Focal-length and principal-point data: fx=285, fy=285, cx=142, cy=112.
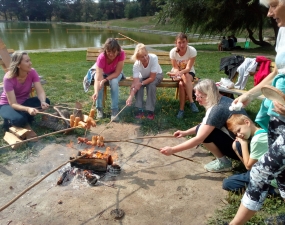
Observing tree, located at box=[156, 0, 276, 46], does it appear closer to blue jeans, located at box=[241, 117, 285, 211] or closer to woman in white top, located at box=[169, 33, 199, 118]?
woman in white top, located at box=[169, 33, 199, 118]

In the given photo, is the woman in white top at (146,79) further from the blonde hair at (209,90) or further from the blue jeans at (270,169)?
the blue jeans at (270,169)

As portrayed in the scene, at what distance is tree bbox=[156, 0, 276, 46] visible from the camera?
15695mm

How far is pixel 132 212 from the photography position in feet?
8.78

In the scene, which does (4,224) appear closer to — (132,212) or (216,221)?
(132,212)

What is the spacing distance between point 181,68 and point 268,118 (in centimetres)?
309

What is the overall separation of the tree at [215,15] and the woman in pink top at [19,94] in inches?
528

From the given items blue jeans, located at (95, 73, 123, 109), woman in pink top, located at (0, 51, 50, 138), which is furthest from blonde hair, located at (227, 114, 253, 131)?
woman in pink top, located at (0, 51, 50, 138)

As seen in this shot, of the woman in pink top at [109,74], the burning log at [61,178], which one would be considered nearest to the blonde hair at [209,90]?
the burning log at [61,178]

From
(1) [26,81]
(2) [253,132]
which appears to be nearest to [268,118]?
(2) [253,132]

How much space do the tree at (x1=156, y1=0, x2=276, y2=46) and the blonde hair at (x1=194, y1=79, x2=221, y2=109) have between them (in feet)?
45.8

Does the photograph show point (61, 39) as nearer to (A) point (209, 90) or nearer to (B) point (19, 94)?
(B) point (19, 94)

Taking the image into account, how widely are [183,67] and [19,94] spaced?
9.37 feet

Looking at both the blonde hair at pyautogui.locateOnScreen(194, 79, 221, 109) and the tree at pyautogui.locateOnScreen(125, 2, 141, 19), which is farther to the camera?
the tree at pyautogui.locateOnScreen(125, 2, 141, 19)

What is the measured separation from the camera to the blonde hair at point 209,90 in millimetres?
3012
